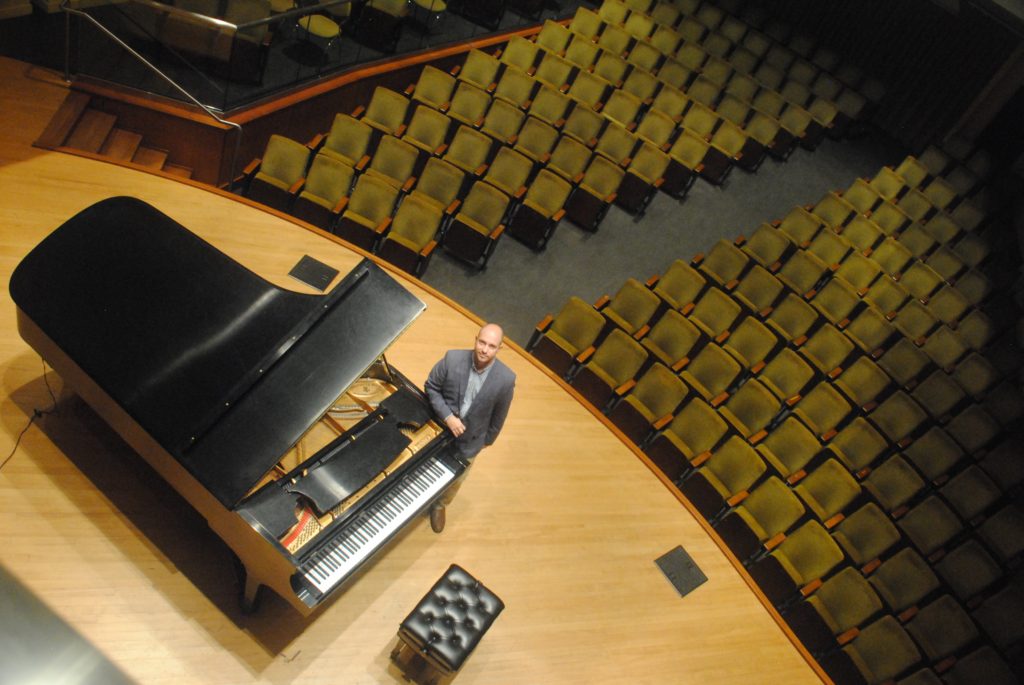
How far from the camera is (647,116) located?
11.3ft

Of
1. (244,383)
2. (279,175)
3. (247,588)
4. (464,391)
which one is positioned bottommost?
(247,588)

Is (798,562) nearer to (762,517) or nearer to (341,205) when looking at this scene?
(762,517)

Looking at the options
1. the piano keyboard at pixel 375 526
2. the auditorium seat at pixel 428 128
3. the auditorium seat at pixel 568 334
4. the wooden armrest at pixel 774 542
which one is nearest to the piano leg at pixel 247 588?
the piano keyboard at pixel 375 526

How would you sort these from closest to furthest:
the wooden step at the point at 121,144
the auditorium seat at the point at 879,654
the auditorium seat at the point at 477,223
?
the auditorium seat at the point at 879,654 < the wooden step at the point at 121,144 < the auditorium seat at the point at 477,223

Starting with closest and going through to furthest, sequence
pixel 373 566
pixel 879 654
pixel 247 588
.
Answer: pixel 247 588 < pixel 373 566 < pixel 879 654

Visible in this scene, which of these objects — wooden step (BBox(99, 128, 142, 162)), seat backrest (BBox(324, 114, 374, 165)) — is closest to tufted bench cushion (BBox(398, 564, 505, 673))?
seat backrest (BBox(324, 114, 374, 165))

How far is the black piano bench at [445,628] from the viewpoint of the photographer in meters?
1.65

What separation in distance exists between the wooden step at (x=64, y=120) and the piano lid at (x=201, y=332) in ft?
2.89

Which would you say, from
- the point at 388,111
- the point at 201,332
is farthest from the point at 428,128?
the point at 201,332

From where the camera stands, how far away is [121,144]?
2646 millimetres

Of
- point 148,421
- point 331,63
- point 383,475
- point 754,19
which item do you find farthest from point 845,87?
point 148,421

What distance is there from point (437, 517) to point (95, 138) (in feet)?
5.27

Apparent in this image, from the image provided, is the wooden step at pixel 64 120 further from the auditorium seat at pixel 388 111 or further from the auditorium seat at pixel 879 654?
the auditorium seat at pixel 879 654

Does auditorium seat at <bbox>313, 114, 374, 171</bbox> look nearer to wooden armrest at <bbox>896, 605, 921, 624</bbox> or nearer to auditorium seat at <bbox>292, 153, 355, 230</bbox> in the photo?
auditorium seat at <bbox>292, 153, 355, 230</bbox>
